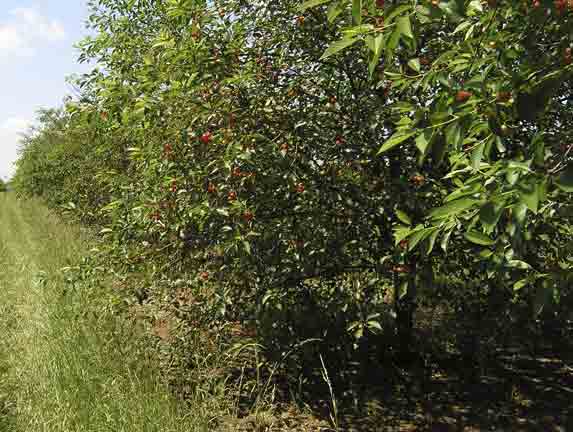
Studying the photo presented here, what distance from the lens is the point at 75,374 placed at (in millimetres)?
3172

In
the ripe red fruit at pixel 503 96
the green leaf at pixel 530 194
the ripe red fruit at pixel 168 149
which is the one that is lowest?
the green leaf at pixel 530 194

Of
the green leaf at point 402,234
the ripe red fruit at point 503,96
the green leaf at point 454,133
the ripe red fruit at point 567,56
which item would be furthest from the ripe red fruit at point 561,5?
the green leaf at point 402,234

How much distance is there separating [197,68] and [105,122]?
1252mm

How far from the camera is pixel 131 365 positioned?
3225 millimetres

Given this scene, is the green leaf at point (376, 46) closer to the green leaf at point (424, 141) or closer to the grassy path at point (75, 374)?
the green leaf at point (424, 141)

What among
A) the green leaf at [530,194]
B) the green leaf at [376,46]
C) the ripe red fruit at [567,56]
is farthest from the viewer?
the ripe red fruit at [567,56]

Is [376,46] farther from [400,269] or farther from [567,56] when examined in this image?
[400,269]

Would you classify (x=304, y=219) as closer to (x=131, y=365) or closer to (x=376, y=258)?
(x=376, y=258)

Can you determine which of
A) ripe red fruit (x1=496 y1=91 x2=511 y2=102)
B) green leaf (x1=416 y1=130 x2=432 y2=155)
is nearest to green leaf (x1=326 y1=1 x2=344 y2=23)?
green leaf (x1=416 y1=130 x2=432 y2=155)

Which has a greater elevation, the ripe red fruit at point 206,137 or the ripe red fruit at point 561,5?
the ripe red fruit at point 206,137

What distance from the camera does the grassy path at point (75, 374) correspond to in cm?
266

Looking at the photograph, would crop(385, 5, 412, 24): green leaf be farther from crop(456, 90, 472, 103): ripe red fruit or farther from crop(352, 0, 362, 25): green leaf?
crop(456, 90, 472, 103): ripe red fruit

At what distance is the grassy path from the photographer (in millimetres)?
2662

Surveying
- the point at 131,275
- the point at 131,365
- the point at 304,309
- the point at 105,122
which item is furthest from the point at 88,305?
the point at 304,309
